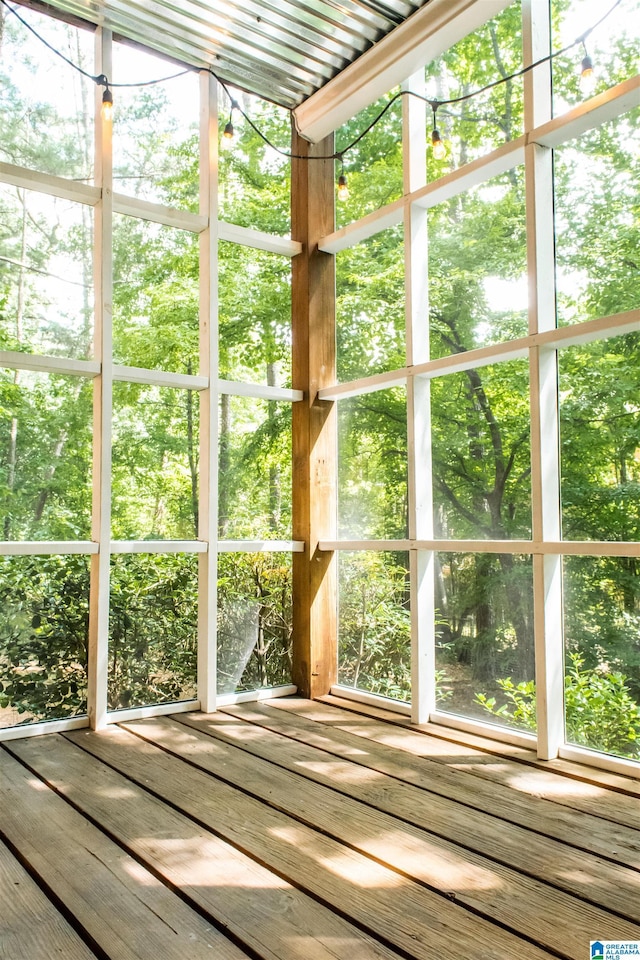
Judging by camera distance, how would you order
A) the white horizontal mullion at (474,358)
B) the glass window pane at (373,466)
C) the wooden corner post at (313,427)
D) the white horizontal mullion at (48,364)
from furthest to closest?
the wooden corner post at (313,427)
the glass window pane at (373,466)
the white horizontal mullion at (48,364)
the white horizontal mullion at (474,358)

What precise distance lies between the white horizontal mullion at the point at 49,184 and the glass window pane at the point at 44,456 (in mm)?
728

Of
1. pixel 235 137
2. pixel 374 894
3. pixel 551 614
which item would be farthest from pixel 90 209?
pixel 374 894

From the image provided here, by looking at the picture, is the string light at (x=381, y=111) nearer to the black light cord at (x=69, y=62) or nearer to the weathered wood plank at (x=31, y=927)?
the black light cord at (x=69, y=62)

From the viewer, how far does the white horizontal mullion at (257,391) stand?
330 centimetres

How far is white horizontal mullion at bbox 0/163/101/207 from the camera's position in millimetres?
2777

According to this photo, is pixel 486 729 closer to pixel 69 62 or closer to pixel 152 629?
pixel 152 629

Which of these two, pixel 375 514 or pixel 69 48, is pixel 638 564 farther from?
pixel 69 48

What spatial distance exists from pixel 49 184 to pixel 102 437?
1.02 metres

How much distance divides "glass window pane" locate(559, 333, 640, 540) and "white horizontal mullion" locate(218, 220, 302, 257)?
158 cm

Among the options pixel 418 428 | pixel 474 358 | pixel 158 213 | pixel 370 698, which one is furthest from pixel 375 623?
pixel 158 213

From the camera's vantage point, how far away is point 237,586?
11.3ft

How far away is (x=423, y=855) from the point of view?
1.74 m

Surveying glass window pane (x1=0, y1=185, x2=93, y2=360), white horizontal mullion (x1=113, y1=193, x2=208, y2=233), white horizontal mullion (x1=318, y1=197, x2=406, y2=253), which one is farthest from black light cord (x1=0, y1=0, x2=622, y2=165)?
glass window pane (x1=0, y1=185, x2=93, y2=360)

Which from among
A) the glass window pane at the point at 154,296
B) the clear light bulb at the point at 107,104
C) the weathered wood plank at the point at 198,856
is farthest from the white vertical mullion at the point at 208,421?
the weathered wood plank at the point at 198,856
